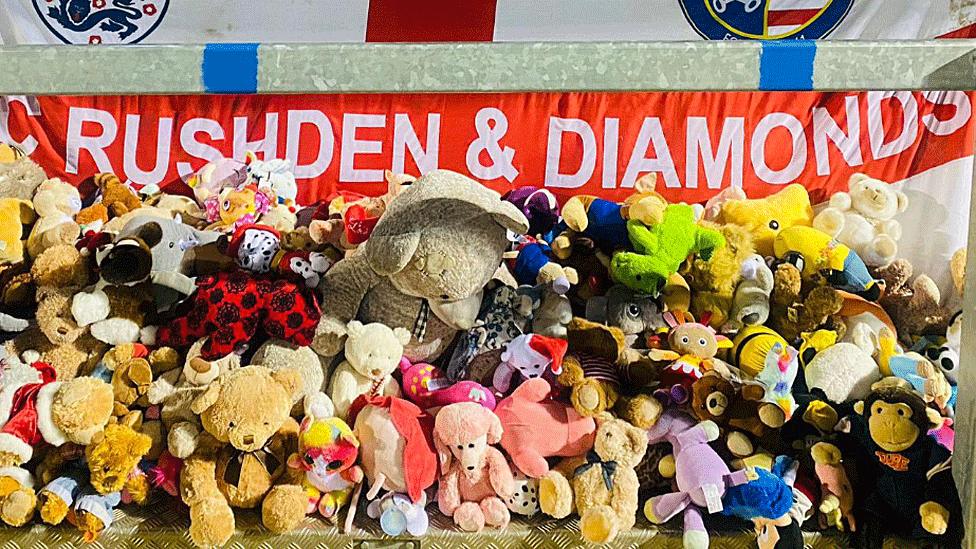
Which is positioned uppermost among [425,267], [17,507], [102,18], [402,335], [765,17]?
[765,17]

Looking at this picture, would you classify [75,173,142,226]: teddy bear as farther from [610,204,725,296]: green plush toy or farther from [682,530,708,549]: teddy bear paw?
[682,530,708,549]: teddy bear paw

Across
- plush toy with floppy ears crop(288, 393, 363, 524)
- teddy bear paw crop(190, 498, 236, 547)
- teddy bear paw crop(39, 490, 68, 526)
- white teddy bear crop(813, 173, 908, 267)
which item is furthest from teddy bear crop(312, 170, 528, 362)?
white teddy bear crop(813, 173, 908, 267)

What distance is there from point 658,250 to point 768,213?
1.12 ft

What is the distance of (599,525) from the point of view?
1224 mm

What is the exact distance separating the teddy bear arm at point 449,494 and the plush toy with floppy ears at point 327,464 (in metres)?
0.11

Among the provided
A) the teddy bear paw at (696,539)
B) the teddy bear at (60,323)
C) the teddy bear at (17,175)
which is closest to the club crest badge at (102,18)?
the teddy bear at (17,175)

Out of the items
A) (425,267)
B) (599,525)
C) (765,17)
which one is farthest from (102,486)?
(765,17)

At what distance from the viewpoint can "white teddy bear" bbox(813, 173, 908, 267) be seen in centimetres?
163

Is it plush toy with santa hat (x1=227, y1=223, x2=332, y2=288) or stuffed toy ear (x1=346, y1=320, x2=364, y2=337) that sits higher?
plush toy with santa hat (x1=227, y1=223, x2=332, y2=288)

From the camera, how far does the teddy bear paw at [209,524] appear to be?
4.01 feet

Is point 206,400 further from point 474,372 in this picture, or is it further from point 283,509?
point 474,372

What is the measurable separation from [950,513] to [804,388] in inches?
10.4

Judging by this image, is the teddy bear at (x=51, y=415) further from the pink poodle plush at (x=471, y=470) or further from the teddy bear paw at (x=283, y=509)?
the pink poodle plush at (x=471, y=470)

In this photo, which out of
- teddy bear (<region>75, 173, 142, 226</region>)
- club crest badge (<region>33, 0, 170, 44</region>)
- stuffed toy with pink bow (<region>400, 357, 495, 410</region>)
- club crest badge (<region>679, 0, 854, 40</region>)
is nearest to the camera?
stuffed toy with pink bow (<region>400, 357, 495, 410</region>)
